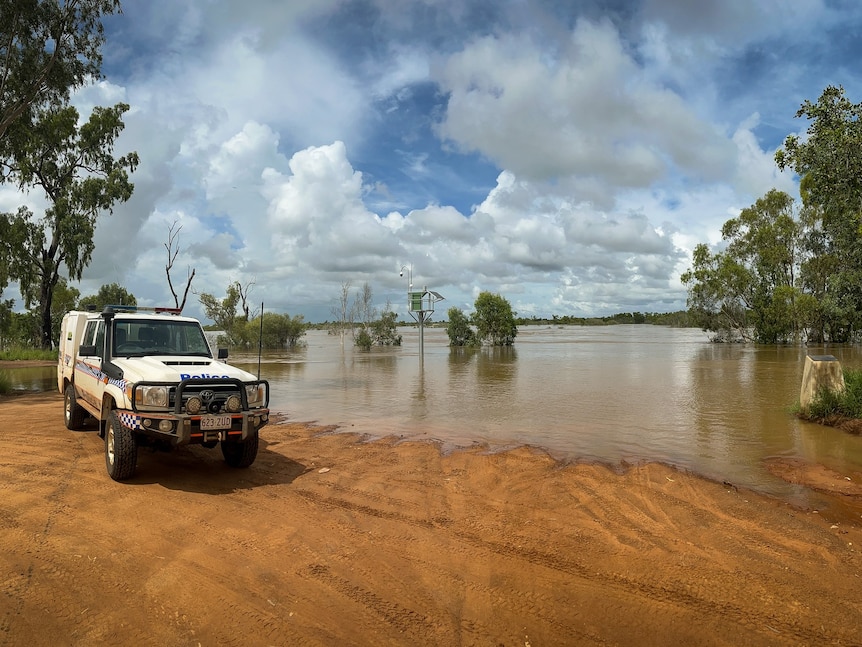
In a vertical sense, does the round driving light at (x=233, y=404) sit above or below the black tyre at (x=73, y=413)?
above

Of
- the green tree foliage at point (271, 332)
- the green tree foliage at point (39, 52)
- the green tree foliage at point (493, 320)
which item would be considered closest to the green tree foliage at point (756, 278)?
the green tree foliage at point (493, 320)

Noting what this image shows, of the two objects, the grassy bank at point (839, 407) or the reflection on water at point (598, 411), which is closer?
the reflection on water at point (598, 411)

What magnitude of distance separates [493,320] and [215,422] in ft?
142

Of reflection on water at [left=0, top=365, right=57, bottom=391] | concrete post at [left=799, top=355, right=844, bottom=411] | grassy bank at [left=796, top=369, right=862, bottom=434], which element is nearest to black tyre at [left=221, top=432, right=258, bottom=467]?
grassy bank at [left=796, top=369, right=862, bottom=434]

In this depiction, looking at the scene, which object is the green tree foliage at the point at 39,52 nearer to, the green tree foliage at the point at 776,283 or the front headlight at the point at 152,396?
the front headlight at the point at 152,396

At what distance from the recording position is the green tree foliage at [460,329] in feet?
161

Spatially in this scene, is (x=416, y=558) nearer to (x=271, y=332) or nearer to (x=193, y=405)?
(x=193, y=405)

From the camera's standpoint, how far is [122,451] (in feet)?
21.6

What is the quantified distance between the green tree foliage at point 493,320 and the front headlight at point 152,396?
142 feet

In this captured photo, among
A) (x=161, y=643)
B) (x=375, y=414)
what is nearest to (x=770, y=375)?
(x=375, y=414)

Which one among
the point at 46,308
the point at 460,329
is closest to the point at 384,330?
the point at 460,329

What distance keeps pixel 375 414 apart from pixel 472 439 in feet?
12.2

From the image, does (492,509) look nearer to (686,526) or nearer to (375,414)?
(686,526)

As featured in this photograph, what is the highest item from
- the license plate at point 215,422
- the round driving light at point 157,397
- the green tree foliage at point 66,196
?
the green tree foliage at point 66,196
